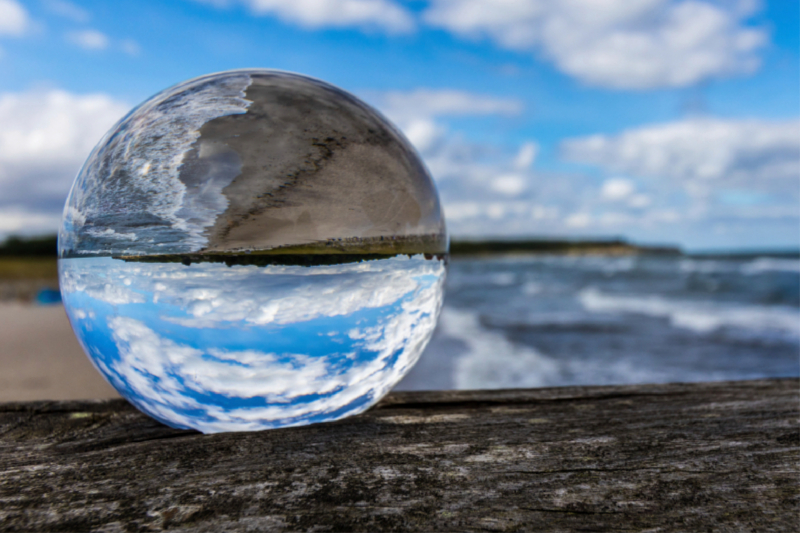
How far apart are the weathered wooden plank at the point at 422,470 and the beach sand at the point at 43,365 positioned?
7.44m

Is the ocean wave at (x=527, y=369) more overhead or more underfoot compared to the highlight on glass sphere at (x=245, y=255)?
more underfoot

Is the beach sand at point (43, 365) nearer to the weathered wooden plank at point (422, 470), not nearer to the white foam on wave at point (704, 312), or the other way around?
the weathered wooden plank at point (422, 470)

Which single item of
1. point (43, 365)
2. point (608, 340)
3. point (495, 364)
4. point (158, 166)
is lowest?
point (43, 365)

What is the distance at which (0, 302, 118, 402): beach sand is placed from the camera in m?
10.8

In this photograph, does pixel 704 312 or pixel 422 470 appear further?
pixel 704 312

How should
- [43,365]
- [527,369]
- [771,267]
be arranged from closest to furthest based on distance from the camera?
1. [527,369]
2. [43,365]
3. [771,267]

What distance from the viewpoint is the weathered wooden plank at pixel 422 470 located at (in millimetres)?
1099

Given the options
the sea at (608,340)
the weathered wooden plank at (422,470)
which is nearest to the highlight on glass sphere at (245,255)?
the weathered wooden plank at (422,470)

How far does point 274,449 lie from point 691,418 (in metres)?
1.37

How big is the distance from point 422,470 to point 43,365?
15.6 m

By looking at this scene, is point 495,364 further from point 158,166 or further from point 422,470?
point 158,166

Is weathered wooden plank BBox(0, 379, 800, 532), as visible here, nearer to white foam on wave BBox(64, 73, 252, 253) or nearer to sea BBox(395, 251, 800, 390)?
white foam on wave BBox(64, 73, 252, 253)

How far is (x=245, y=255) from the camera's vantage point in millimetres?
1223


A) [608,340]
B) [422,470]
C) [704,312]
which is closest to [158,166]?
[422,470]
